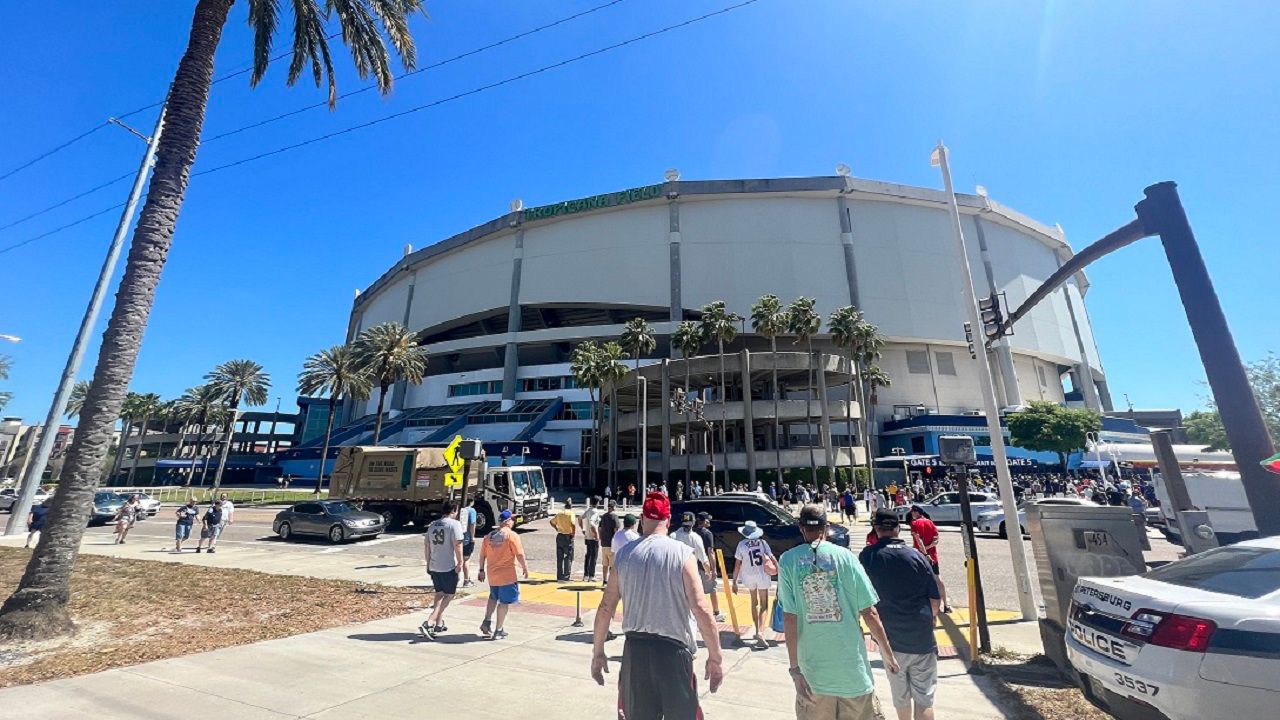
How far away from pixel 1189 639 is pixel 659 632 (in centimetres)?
340

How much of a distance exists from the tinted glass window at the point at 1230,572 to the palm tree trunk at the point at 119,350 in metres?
12.5

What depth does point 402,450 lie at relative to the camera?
22.6 meters

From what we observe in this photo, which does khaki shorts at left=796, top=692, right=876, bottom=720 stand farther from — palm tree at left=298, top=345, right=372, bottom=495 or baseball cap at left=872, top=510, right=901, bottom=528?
palm tree at left=298, top=345, right=372, bottom=495

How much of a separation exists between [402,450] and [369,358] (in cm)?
3432

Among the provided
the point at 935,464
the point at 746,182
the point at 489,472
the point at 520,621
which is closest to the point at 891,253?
the point at 746,182

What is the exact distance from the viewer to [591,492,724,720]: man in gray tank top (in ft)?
10.7

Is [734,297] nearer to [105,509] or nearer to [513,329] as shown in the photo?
[513,329]

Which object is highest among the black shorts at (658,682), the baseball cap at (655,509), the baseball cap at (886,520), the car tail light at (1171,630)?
the baseball cap at (655,509)

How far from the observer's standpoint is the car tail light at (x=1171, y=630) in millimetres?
3406

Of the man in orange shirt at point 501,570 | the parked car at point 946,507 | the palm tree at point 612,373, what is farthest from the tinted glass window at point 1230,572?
the palm tree at point 612,373

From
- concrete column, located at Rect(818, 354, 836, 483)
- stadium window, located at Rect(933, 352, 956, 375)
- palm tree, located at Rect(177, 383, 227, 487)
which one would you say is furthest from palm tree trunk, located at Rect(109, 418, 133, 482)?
stadium window, located at Rect(933, 352, 956, 375)

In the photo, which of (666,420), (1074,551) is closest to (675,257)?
(666,420)

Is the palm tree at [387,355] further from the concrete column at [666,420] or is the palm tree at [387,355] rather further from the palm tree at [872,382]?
the palm tree at [872,382]

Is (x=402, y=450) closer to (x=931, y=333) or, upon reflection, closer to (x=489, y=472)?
(x=489, y=472)
